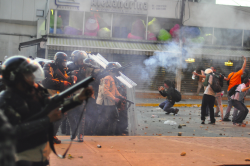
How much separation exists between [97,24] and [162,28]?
4131mm

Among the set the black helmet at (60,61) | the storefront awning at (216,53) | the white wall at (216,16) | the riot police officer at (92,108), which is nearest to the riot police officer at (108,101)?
the riot police officer at (92,108)

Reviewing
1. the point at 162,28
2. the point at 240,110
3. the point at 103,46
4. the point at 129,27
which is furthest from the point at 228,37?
the point at 240,110

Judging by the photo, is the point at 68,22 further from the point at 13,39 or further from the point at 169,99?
the point at 169,99

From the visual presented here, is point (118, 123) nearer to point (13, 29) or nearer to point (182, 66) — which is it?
point (182, 66)

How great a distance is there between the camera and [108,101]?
227 inches

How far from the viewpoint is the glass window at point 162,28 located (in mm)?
16453

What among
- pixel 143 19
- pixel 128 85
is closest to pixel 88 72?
pixel 128 85

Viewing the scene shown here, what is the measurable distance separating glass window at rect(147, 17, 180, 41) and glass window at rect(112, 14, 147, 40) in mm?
460

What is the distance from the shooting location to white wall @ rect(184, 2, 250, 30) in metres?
16.5

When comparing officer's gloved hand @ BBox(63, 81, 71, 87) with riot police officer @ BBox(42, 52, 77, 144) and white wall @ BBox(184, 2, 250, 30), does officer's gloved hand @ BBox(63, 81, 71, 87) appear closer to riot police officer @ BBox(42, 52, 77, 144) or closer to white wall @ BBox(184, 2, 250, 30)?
riot police officer @ BBox(42, 52, 77, 144)

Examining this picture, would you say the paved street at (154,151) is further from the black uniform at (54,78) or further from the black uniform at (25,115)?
the black uniform at (25,115)

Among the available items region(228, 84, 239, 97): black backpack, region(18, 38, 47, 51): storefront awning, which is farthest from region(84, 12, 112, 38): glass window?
region(228, 84, 239, 97): black backpack

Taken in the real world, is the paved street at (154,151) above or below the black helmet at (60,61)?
below

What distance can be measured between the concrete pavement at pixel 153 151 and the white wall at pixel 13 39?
16.0m
